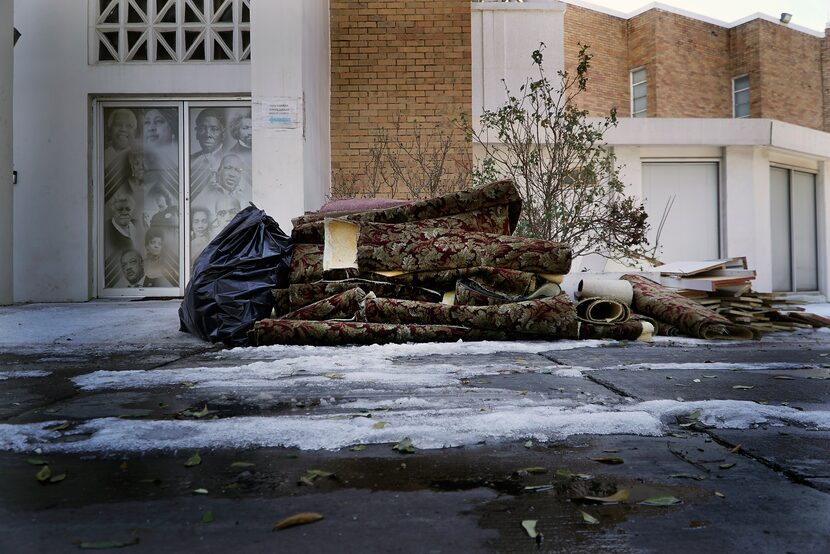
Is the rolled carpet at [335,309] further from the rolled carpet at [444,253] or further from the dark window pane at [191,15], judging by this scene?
the dark window pane at [191,15]

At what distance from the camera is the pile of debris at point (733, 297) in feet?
15.0

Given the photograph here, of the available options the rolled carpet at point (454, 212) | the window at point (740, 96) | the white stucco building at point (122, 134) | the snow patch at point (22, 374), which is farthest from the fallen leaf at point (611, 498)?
the window at point (740, 96)

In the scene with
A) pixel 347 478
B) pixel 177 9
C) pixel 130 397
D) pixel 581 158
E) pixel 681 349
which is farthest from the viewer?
pixel 177 9

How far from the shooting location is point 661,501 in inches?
42.0

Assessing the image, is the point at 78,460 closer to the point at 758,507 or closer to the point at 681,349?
the point at 758,507

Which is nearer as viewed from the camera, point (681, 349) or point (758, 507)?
point (758, 507)

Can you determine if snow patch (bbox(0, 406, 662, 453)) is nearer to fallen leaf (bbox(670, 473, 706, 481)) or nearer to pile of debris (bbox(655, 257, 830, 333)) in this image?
fallen leaf (bbox(670, 473, 706, 481))

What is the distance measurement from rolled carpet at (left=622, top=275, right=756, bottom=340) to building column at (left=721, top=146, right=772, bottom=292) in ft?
20.2

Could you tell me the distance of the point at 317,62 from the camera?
714cm

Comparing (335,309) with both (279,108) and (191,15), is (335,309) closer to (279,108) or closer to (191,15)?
(279,108)

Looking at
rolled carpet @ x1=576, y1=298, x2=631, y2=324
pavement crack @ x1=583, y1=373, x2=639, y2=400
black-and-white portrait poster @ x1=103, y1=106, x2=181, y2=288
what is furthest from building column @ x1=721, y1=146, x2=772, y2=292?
pavement crack @ x1=583, y1=373, x2=639, y2=400

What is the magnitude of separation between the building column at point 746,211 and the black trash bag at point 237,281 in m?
7.95

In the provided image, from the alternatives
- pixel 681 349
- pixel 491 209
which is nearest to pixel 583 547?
pixel 681 349

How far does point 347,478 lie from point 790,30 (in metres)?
22.4
